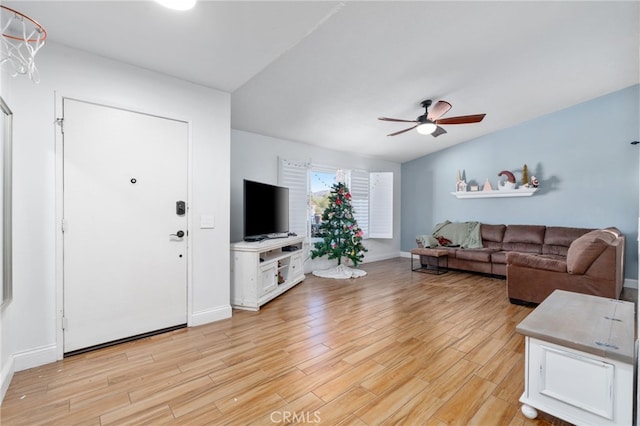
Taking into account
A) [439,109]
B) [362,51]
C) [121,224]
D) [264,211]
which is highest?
[362,51]

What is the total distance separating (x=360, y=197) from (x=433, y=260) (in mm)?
2072

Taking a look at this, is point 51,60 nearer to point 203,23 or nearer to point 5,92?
point 5,92

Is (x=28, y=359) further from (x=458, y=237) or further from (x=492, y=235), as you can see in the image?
(x=492, y=235)

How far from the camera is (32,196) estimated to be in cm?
221

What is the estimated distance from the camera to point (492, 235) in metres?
5.80

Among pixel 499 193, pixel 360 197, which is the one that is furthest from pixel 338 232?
pixel 499 193

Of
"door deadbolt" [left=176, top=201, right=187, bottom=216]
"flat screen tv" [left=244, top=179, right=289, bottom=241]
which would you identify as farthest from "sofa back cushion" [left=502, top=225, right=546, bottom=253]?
"door deadbolt" [left=176, top=201, right=187, bottom=216]

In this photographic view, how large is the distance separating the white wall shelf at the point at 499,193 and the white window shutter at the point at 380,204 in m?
1.52

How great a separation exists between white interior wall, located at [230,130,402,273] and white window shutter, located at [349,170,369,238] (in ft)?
0.64

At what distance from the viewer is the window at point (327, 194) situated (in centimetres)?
531

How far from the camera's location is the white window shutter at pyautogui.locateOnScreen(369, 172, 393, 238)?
6695 millimetres

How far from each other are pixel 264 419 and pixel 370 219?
5.36 metres

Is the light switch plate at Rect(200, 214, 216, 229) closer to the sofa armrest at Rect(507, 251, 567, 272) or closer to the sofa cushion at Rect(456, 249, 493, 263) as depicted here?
the sofa armrest at Rect(507, 251, 567, 272)

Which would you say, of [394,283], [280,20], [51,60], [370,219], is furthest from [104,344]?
[370,219]
